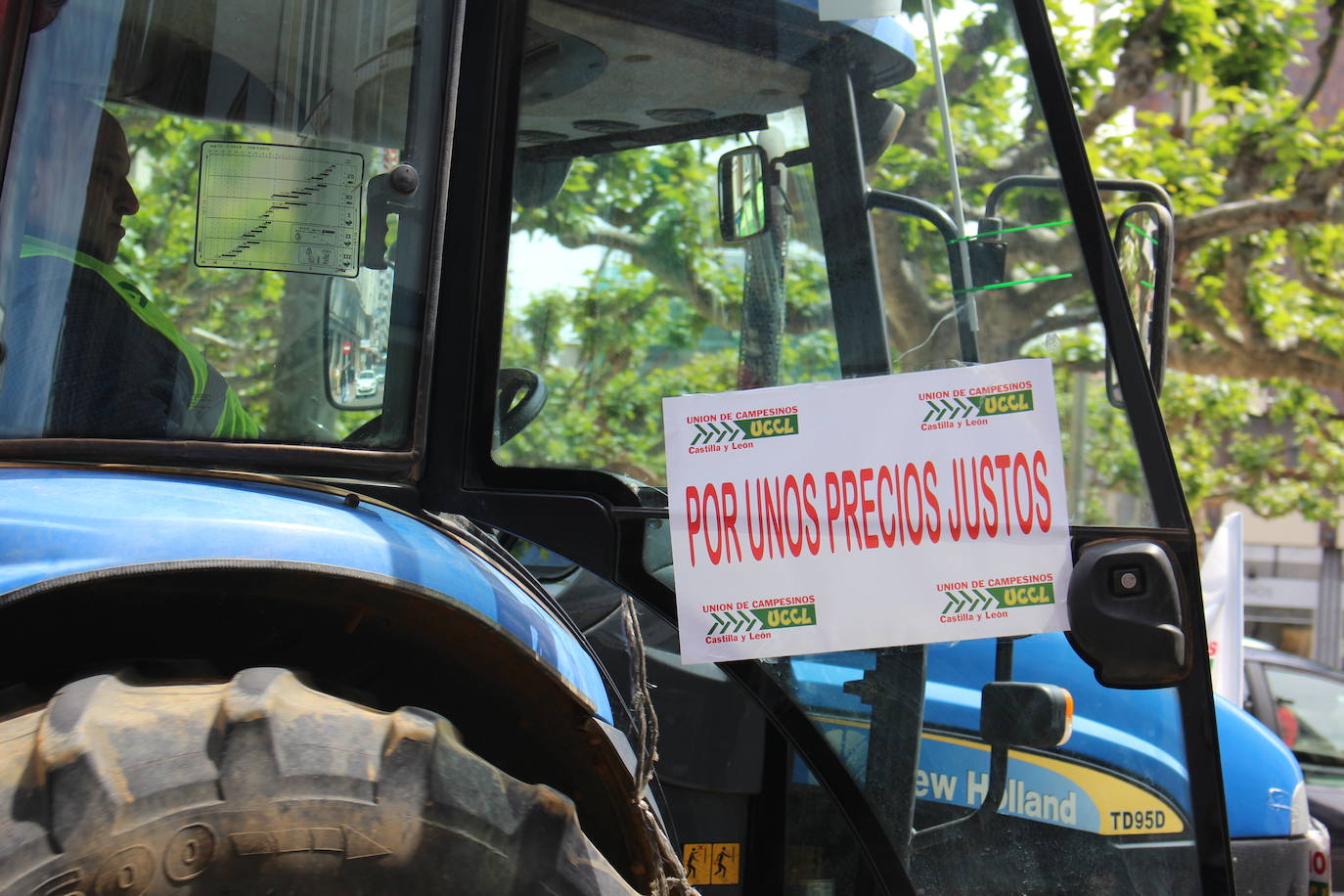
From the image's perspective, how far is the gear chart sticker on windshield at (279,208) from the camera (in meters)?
1.55

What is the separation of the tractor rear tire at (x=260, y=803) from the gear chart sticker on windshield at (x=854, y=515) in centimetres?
40

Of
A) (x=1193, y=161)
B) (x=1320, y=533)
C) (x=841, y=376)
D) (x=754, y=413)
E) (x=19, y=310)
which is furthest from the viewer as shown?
(x=1320, y=533)

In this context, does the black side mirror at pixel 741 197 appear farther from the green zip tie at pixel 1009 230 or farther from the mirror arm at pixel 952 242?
the green zip tie at pixel 1009 230

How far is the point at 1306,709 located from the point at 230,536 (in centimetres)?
678

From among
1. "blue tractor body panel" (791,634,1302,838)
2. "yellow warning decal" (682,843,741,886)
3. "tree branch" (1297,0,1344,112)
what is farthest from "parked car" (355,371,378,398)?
"tree branch" (1297,0,1344,112)

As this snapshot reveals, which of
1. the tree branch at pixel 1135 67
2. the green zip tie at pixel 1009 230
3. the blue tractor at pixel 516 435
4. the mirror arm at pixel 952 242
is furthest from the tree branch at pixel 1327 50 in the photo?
the mirror arm at pixel 952 242

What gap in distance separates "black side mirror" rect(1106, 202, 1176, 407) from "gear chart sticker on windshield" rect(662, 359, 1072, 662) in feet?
0.95

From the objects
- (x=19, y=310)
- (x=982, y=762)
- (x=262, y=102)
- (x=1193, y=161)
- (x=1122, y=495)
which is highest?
(x=1193, y=161)

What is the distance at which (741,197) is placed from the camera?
1831 mm

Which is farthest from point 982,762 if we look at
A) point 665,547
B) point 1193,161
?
point 1193,161

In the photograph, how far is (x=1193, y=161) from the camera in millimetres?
7973

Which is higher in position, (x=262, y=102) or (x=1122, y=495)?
(x=262, y=102)

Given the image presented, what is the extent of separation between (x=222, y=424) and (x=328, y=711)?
0.44m

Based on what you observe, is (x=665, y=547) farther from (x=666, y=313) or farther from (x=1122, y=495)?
(x=1122, y=495)
